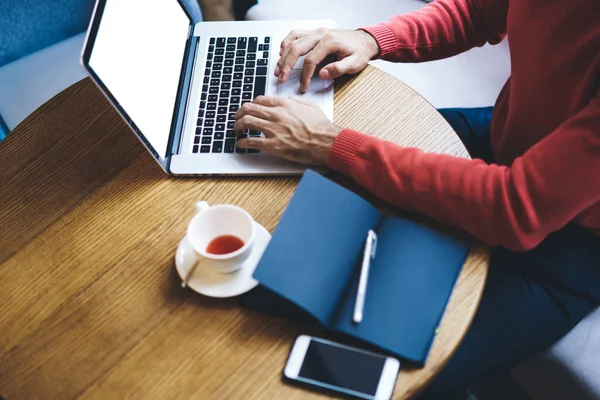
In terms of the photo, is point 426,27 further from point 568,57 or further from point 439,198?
point 439,198

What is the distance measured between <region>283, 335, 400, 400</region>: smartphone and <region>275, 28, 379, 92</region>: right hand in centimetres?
51

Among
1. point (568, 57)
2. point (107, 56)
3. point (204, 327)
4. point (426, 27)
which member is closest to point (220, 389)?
point (204, 327)

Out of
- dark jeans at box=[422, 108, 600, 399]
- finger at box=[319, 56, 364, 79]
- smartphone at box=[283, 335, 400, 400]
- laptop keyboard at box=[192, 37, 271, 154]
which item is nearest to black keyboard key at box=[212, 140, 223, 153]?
laptop keyboard at box=[192, 37, 271, 154]

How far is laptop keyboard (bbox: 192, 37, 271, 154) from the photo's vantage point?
95cm

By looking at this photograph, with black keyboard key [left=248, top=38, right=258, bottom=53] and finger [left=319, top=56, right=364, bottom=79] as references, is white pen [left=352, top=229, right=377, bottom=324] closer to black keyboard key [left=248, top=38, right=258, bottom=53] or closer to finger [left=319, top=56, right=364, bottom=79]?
finger [left=319, top=56, right=364, bottom=79]

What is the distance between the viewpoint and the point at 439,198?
810mm

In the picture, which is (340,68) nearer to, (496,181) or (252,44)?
(252,44)

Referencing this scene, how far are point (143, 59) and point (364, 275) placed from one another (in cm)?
54

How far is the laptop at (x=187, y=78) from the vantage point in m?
0.82

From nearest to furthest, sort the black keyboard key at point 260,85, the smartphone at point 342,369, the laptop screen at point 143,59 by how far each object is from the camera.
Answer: the smartphone at point 342,369
the laptop screen at point 143,59
the black keyboard key at point 260,85

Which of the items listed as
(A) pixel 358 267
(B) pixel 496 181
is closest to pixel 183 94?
(A) pixel 358 267

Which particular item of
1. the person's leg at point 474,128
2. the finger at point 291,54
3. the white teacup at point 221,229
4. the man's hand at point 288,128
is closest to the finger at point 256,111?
the man's hand at point 288,128

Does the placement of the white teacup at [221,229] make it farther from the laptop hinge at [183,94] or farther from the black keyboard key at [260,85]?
the black keyboard key at [260,85]

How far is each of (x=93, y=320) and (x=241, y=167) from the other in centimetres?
35
